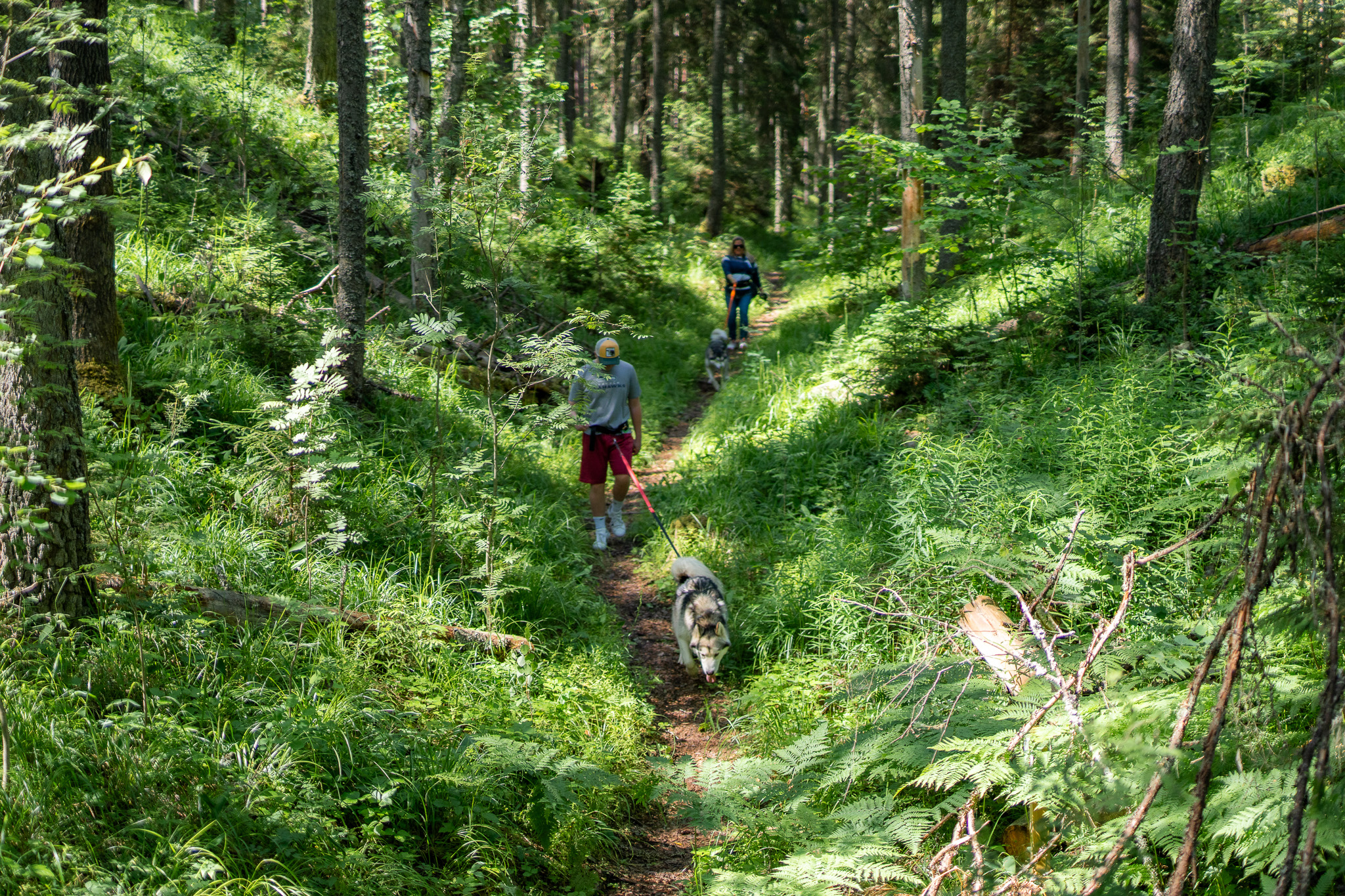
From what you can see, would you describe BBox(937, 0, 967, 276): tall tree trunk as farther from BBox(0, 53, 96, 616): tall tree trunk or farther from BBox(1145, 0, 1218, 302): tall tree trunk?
BBox(0, 53, 96, 616): tall tree trunk

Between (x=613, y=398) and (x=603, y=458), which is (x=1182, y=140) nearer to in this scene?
(x=613, y=398)

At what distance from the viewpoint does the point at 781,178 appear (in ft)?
98.0

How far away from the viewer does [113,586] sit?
4.25m

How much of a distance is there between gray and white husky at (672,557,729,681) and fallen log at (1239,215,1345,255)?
605cm

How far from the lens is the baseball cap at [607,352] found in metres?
7.57

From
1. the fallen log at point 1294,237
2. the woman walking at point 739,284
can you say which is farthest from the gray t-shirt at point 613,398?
the woman walking at point 739,284

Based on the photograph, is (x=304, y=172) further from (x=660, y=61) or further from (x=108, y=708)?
(x=660, y=61)

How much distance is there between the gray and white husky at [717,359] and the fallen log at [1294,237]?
24.5 ft

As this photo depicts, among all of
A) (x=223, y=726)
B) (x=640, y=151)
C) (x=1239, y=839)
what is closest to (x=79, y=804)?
(x=223, y=726)

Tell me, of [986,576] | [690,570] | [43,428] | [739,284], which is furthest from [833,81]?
[43,428]

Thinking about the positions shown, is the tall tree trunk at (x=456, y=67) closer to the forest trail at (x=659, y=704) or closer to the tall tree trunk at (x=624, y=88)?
the forest trail at (x=659, y=704)

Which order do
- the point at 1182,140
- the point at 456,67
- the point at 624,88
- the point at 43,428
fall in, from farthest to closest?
1. the point at 624,88
2. the point at 456,67
3. the point at 1182,140
4. the point at 43,428

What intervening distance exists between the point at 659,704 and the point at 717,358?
28.9 ft

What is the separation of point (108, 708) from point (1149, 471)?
20.1 feet
